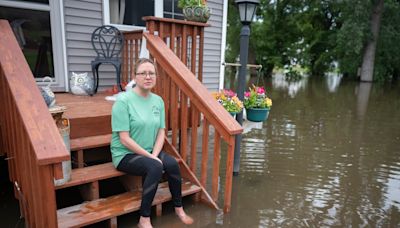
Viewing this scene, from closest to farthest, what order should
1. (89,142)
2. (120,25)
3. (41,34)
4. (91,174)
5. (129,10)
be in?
(91,174)
(89,142)
(41,34)
(120,25)
(129,10)

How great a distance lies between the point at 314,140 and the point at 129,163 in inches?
154

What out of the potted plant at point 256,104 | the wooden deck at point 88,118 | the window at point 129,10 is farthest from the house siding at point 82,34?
the potted plant at point 256,104

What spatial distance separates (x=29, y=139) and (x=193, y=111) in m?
1.44

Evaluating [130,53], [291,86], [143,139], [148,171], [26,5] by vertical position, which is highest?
[26,5]

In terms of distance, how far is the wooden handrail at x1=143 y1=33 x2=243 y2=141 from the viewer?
251cm

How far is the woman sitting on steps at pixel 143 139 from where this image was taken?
2248mm

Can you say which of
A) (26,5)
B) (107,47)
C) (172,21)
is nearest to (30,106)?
(172,21)

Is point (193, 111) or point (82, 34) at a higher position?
point (82, 34)

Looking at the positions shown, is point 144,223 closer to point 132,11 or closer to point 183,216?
point 183,216

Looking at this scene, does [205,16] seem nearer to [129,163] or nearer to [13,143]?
[129,163]

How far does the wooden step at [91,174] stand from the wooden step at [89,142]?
18cm

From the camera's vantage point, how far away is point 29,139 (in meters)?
1.70

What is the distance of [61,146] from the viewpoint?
5.54 feet

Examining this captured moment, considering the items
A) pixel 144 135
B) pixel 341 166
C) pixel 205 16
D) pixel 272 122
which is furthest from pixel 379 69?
pixel 144 135
